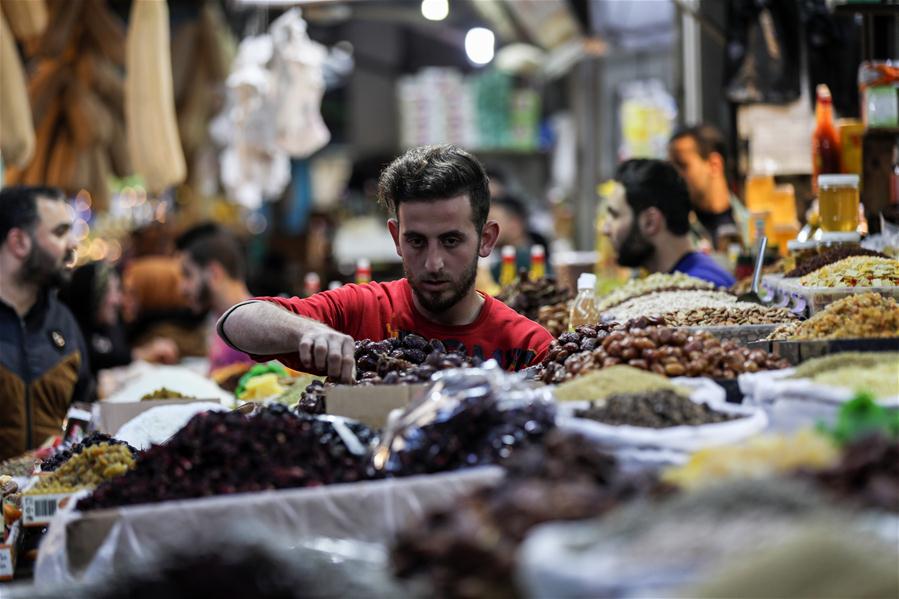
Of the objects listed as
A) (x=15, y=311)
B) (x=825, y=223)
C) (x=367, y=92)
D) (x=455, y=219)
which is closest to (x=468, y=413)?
(x=455, y=219)

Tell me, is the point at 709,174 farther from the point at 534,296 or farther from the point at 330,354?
the point at 330,354

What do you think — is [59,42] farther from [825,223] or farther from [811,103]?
[825,223]

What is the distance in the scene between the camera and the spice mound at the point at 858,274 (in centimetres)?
344

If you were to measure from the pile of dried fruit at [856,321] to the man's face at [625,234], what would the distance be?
2.37 m

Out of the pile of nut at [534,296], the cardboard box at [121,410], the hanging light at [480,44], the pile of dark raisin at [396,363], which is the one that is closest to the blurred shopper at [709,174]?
the pile of nut at [534,296]

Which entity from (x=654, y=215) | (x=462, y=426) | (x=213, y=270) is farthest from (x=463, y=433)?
(x=213, y=270)

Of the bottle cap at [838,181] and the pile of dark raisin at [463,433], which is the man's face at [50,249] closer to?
the bottle cap at [838,181]

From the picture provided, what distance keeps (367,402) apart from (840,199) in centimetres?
223

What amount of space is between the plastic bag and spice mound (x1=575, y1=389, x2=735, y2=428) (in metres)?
0.11

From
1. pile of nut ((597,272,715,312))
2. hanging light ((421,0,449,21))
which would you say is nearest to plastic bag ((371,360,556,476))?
pile of nut ((597,272,715,312))

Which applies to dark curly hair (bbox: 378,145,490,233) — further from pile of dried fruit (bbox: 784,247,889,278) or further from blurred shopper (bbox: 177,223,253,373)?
blurred shopper (bbox: 177,223,253,373)

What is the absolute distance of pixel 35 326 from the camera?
18.8 feet

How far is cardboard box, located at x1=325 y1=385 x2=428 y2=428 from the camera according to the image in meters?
2.65

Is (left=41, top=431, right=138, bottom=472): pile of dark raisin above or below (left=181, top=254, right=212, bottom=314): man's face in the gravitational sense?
below
